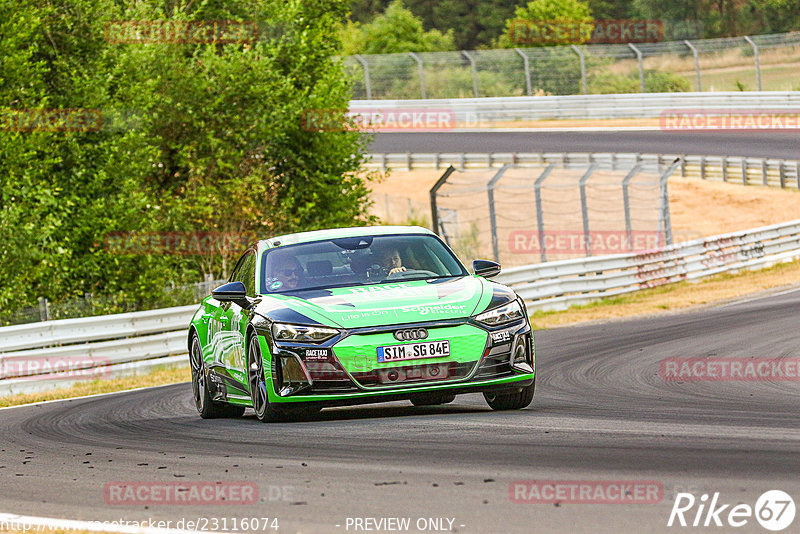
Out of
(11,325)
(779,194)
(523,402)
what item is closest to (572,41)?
(779,194)

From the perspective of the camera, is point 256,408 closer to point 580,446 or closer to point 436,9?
point 580,446

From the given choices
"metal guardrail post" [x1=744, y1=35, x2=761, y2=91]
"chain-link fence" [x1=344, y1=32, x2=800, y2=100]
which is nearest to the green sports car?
"chain-link fence" [x1=344, y1=32, x2=800, y2=100]

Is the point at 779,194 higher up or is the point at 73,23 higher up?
the point at 73,23

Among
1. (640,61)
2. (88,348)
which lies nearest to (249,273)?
(88,348)

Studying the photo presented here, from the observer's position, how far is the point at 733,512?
4.96m

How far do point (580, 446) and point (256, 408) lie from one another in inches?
121

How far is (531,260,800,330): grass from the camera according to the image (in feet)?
70.9

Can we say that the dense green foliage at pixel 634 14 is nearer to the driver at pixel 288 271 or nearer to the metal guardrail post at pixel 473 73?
the metal guardrail post at pixel 473 73

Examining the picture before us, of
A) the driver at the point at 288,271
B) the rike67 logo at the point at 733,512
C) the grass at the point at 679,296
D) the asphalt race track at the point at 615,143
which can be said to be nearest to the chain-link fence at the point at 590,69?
the asphalt race track at the point at 615,143

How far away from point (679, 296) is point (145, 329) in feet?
36.5

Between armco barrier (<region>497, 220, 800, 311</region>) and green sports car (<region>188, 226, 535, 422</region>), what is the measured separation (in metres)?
11.9

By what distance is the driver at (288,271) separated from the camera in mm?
9345

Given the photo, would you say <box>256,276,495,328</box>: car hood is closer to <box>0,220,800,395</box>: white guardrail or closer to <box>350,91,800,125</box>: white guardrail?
<box>0,220,800,395</box>: white guardrail

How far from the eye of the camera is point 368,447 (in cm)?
725
